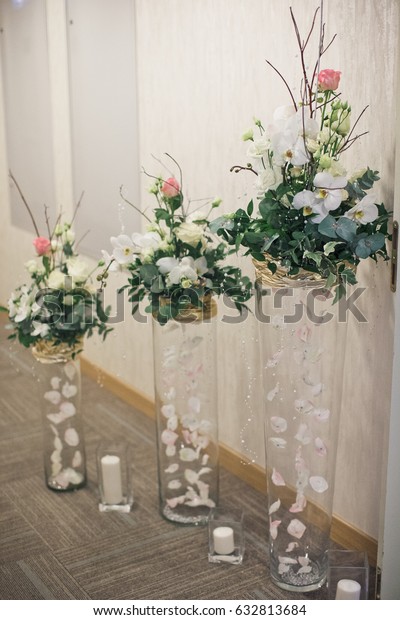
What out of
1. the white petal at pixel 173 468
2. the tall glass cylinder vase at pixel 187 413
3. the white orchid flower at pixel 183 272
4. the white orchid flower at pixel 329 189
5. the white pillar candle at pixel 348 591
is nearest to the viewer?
the white orchid flower at pixel 329 189

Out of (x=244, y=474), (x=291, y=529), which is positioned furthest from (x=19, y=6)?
(x=291, y=529)

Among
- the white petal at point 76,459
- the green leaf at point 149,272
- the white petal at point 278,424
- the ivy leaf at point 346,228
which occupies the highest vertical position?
the ivy leaf at point 346,228

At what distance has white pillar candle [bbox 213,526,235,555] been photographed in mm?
2830

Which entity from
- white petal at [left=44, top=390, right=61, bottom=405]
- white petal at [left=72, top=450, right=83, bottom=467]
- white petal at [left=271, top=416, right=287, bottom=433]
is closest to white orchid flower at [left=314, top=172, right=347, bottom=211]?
white petal at [left=271, top=416, right=287, bottom=433]

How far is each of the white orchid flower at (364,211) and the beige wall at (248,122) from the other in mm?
237

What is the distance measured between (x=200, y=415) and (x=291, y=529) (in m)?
0.57

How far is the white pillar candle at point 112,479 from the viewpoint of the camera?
3160 millimetres

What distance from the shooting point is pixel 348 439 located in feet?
9.48

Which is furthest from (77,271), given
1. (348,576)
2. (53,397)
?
(348,576)

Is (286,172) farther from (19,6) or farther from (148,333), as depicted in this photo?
(19,6)

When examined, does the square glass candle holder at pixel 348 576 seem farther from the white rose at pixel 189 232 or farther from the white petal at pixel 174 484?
the white rose at pixel 189 232

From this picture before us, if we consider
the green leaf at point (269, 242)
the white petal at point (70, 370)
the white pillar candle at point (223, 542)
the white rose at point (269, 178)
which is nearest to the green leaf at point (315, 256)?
the green leaf at point (269, 242)

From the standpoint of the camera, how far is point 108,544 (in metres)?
2.97

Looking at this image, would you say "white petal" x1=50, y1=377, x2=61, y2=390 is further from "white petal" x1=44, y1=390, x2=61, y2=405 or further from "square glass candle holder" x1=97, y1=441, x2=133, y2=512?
"square glass candle holder" x1=97, y1=441, x2=133, y2=512
